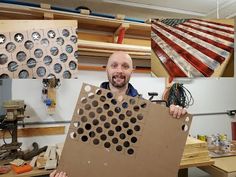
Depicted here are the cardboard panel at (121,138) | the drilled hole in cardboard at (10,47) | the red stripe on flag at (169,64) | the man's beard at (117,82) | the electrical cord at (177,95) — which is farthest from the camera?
the electrical cord at (177,95)

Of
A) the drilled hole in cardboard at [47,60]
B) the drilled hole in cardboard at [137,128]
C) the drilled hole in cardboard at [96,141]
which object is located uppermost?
the drilled hole in cardboard at [47,60]

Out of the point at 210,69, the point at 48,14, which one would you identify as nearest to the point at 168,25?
the point at 210,69

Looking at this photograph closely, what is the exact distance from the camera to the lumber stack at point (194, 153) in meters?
1.82

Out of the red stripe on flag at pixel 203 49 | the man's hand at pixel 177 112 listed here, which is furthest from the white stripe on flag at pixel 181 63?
the man's hand at pixel 177 112

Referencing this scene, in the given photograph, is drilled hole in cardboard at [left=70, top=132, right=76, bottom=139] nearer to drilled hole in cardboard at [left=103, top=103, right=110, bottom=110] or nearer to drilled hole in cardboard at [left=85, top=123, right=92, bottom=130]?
drilled hole in cardboard at [left=85, top=123, right=92, bottom=130]

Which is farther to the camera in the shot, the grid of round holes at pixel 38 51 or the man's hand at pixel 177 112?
the grid of round holes at pixel 38 51

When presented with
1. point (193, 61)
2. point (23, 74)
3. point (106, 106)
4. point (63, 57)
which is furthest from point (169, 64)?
point (23, 74)

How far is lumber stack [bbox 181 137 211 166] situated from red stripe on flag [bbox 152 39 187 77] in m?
0.62

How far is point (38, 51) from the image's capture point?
186 cm

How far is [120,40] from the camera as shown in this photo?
93.6 inches

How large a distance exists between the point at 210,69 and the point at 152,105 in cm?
117

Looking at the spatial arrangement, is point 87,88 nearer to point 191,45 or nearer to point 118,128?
point 118,128

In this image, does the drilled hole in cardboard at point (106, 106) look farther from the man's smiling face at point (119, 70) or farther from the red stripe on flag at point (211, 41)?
the red stripe on flag at point (211, 41)

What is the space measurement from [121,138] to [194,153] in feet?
3.34
